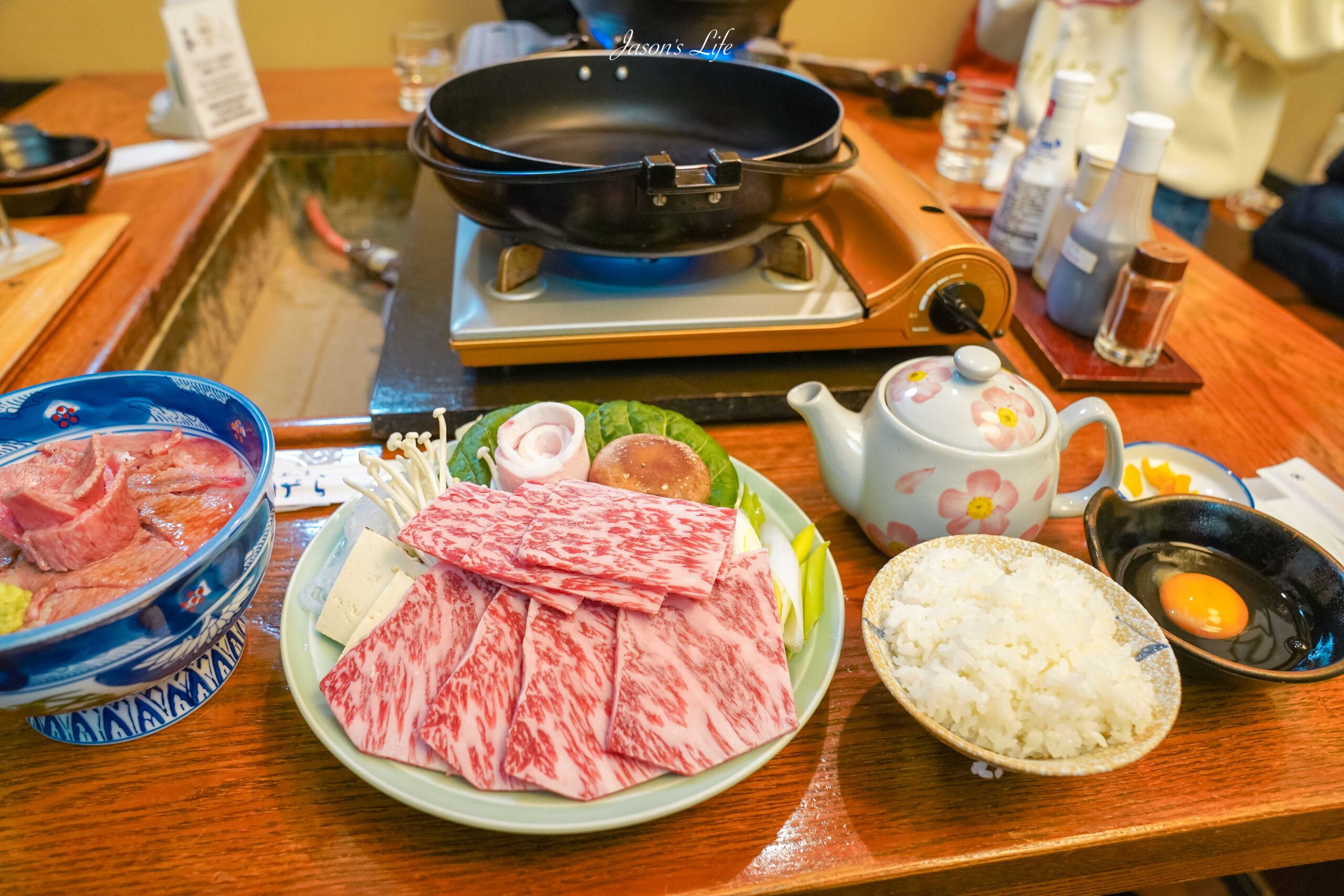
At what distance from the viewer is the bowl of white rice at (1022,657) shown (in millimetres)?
666

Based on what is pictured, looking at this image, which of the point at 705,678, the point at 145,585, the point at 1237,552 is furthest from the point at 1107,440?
the point at 145,585

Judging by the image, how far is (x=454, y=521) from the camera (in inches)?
31.0

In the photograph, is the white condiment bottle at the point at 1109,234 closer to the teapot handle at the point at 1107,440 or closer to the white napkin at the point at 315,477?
→ the teapot handle at the point at 1107,440

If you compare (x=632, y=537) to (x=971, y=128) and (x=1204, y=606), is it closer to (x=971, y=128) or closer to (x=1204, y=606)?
(x=1204, y=606)

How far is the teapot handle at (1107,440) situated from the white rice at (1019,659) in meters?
0.19

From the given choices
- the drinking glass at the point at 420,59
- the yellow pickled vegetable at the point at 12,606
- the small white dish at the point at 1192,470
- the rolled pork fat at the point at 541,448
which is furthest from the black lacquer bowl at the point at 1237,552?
the drinking glass at the point at 420,59

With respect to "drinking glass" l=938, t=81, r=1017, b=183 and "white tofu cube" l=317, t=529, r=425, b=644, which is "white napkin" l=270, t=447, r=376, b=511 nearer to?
"white tofu cube" l=317, t=529, r=425, b=644

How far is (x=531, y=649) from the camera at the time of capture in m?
0.70

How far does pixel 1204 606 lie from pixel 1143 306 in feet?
2.01

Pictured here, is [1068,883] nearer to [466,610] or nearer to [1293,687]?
[1293,687]

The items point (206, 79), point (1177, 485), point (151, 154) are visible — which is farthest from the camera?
point (206, 79)

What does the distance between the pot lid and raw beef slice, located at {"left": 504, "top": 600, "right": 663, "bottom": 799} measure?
435 millimetres

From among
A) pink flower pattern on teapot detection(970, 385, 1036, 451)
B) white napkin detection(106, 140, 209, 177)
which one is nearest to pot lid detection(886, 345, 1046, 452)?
pink flower pattern on teapot detection(970, 385, 1036, 451)

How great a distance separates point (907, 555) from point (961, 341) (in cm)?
58
